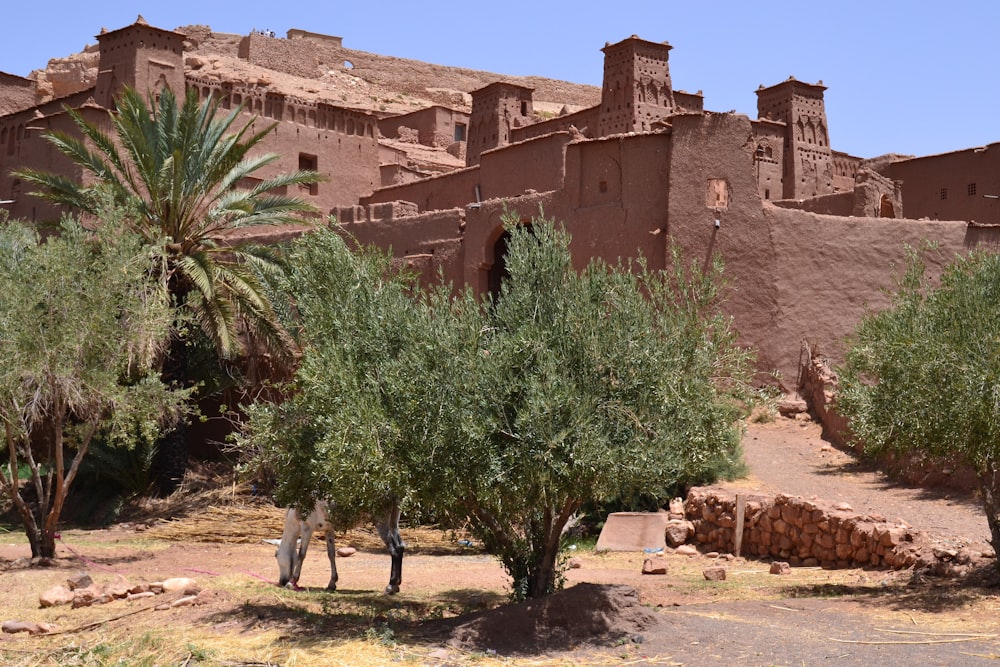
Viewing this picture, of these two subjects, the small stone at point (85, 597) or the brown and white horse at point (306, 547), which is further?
the brown and white horse at point (306, 547)

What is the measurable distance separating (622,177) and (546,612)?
42.9ft

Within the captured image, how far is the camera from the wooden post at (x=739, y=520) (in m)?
13.5

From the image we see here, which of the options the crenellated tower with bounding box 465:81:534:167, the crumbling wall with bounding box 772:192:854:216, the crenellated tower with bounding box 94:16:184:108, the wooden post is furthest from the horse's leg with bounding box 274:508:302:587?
the crenellated tower with bounding box 465:81:534:167

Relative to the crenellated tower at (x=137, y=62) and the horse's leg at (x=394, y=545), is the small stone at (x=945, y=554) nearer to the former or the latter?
the horse's leg at (x=394, y=545)

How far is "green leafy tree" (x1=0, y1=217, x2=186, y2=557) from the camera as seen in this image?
38.9 feet

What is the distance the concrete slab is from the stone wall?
50 cm

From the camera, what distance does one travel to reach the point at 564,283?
360 inches

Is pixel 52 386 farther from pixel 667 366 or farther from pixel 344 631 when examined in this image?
pixel 667 366

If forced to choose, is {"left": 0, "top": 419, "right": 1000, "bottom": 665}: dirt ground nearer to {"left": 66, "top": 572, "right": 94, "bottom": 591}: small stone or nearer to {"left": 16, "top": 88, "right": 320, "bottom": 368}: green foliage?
{"left": 66, "top": 572, "right": 94, "bottom": 591}: small stone

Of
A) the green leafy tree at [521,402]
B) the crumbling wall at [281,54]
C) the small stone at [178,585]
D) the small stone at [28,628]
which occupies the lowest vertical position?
the small stone at [28,628]

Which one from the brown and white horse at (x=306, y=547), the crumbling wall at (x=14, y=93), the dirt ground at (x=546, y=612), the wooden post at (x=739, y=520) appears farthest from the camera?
the crumbling wall at (x=14, y=93)

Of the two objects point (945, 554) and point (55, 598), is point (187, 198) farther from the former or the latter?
point (945, 554)

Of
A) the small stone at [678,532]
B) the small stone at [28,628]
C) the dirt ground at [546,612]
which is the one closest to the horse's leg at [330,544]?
the dirt ground at [546,612]

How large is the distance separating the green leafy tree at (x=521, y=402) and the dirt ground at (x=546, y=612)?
35.1 inches
